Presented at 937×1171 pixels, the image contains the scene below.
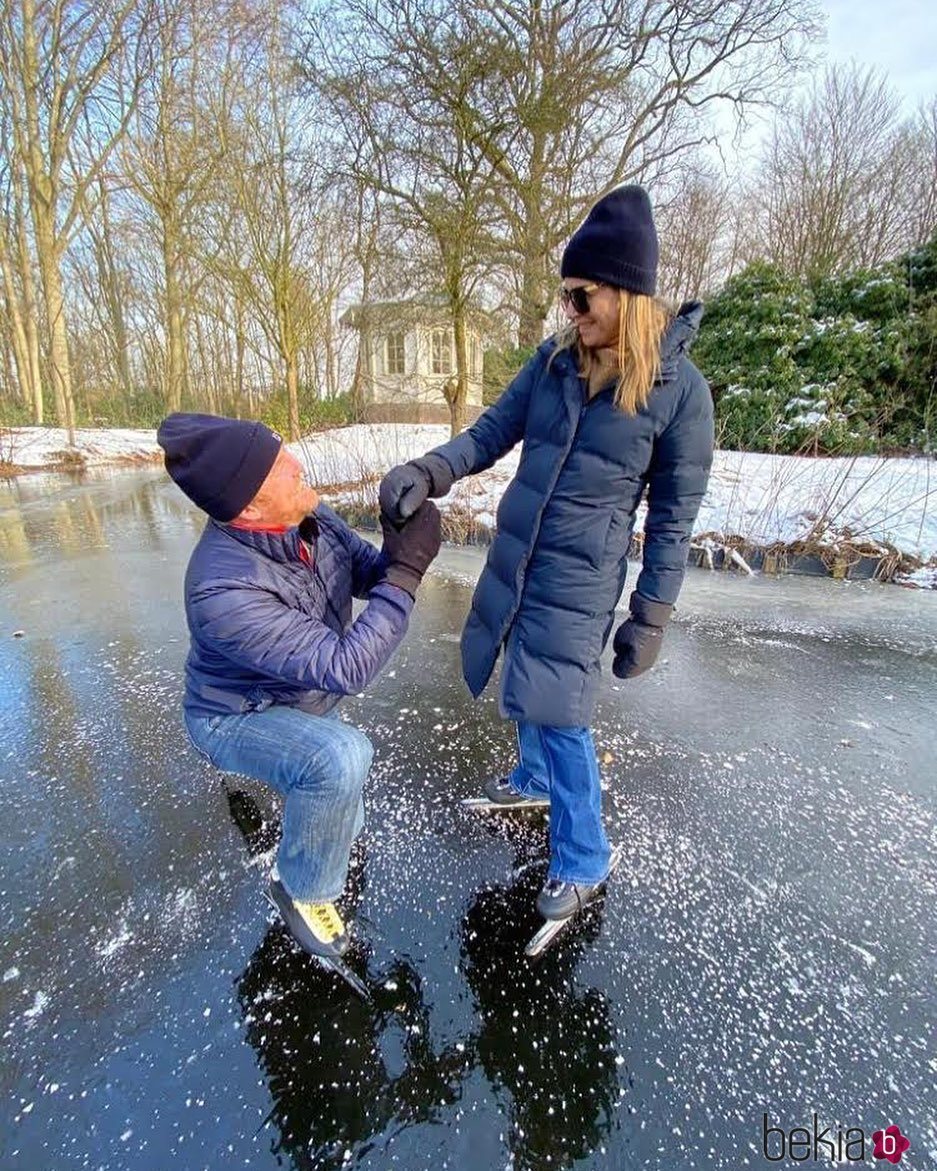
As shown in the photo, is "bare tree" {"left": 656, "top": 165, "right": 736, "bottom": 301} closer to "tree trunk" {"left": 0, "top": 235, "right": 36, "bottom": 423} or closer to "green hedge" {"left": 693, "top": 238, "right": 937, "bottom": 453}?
"green hedge" {"left": 693, "top": 238, "right": 937, "bottom": 453}

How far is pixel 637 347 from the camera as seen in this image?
4.77 ft

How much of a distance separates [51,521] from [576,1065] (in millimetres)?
8298

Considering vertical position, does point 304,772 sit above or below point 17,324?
below

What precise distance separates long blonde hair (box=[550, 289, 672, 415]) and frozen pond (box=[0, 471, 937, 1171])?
1485 mm

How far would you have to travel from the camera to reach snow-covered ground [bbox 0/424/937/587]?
18.1ft

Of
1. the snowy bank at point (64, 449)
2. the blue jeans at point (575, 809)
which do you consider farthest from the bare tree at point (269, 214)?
the blue jeans at point (575, 809)

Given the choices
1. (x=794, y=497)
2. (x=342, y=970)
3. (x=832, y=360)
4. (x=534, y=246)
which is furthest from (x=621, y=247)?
(x=832, y=360)

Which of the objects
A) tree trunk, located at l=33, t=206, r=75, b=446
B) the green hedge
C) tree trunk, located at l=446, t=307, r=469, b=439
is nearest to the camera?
tree trunk, located at l=446, t=307, r=469, b=439

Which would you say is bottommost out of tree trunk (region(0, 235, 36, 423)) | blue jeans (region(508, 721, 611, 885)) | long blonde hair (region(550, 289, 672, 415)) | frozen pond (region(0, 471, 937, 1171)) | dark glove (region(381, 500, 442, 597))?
frozen pond (region(0, 471, 937, 1171))

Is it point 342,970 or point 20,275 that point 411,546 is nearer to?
point 342,970

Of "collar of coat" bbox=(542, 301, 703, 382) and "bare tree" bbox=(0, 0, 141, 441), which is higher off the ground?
"bare tree" bbox=(0, 0, 141, 441)

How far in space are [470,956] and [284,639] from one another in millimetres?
1021

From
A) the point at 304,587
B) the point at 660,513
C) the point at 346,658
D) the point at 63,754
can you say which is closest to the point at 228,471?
the point at 304,587

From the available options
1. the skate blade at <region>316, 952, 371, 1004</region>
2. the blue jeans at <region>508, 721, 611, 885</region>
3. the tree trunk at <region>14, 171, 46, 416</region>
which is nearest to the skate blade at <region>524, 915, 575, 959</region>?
the blue jeans at <region>508, 721, 611, 885</region>
